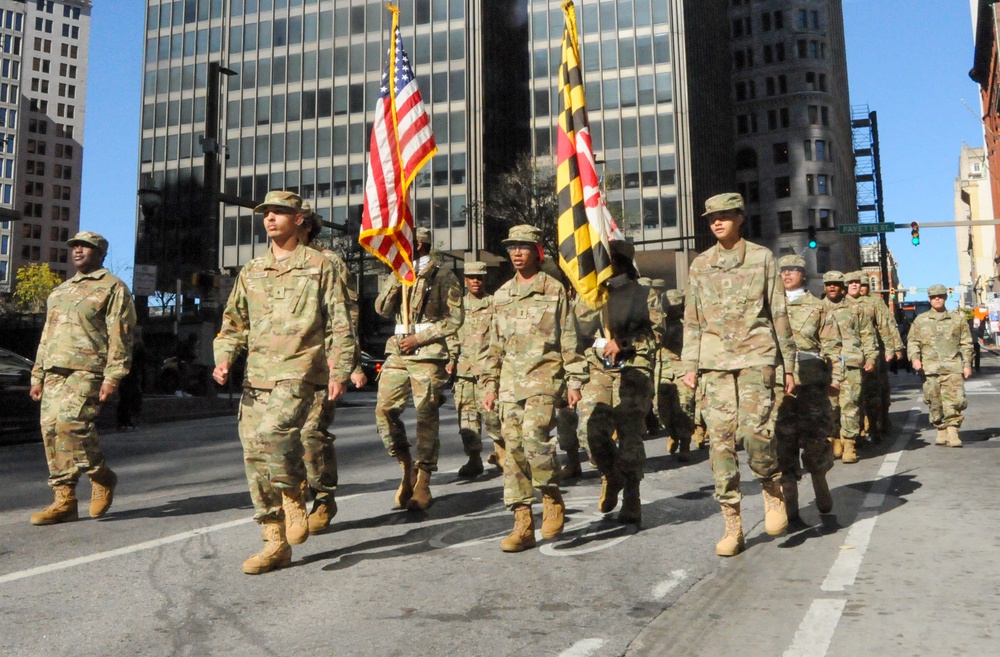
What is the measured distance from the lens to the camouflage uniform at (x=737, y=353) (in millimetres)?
5723

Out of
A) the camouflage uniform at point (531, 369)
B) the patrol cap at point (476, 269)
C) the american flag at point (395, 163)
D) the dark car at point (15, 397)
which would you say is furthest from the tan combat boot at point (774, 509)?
the dark car at point (15, 397)

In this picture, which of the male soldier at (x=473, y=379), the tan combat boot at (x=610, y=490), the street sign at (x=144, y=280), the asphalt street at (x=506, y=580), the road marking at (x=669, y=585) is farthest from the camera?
the street sign at (x=144, y=280)

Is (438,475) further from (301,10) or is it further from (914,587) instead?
(301,10)

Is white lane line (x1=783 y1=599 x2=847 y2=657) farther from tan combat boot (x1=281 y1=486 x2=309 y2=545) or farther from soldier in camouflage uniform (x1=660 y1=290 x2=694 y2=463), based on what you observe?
soldier in camouflage uniform (x1=660 y1=290 x2=694 y2=463)

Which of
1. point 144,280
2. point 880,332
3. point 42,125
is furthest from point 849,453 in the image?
point 42,125

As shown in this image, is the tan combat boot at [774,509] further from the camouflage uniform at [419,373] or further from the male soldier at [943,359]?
the male soldier at [943,359]

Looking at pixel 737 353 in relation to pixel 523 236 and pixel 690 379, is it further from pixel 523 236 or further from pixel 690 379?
pixel 523 236

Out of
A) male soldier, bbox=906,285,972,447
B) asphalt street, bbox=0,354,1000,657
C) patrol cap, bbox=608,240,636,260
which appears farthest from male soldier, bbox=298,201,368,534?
male soldier, bbox=906,285,972,447

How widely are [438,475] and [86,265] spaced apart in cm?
391

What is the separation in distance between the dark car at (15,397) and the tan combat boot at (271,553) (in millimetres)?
9974

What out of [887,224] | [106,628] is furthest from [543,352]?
[887,224]

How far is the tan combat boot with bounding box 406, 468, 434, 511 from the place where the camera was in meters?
7.30

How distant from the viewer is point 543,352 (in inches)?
235

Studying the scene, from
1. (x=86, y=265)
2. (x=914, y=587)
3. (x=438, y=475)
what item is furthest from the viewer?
(x=438, y=475)
